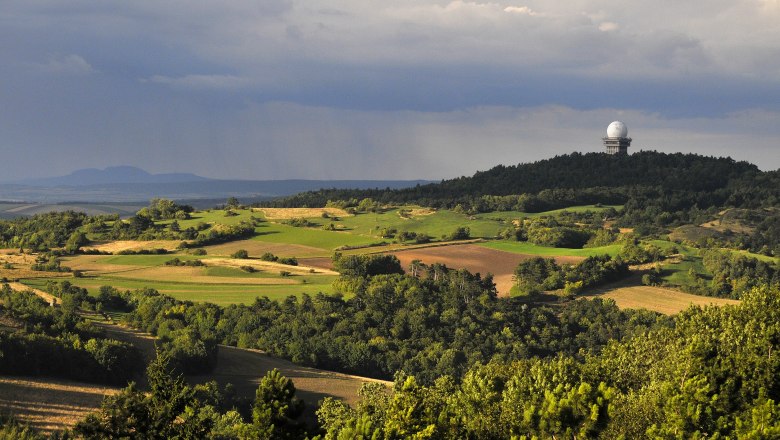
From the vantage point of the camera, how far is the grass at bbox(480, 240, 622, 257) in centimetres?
11919

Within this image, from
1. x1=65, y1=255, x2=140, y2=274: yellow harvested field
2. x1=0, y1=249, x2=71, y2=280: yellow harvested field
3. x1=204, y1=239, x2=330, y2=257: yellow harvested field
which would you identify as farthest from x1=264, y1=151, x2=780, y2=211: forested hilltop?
x1=0, y1=249, x2=71, y2=280: yellow harvested field

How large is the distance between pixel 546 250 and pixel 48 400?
287 ft

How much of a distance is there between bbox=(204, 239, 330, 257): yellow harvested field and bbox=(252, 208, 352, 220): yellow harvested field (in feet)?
83.1

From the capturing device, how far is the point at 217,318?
79.9 meters

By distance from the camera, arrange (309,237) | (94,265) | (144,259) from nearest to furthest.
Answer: (94,265) < (144,259) < (309,237)

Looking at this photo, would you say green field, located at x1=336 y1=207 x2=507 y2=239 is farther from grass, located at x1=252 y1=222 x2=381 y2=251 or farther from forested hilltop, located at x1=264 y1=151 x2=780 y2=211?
forested hilltop, located at x1=264 y1=151 x2=780 y2=211

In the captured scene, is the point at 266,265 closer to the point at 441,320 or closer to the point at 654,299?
the point at 441,320

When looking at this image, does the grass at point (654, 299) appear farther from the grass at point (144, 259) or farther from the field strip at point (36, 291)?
the field strip at point (36, 291)

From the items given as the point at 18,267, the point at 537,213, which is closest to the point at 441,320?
the point at 18,267

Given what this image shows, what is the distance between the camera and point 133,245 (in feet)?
395

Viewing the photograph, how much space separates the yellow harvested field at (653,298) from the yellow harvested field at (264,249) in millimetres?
38107

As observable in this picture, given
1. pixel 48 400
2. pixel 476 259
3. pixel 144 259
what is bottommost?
pixel 48 400

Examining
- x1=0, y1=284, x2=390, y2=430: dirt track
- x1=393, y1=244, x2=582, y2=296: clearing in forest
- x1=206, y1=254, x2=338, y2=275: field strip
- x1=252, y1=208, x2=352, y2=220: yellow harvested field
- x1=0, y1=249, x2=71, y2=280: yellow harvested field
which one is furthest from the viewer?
x1=252, y1=208, x2=352, y2=220: yellow harvested field

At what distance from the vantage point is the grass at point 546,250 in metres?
119
